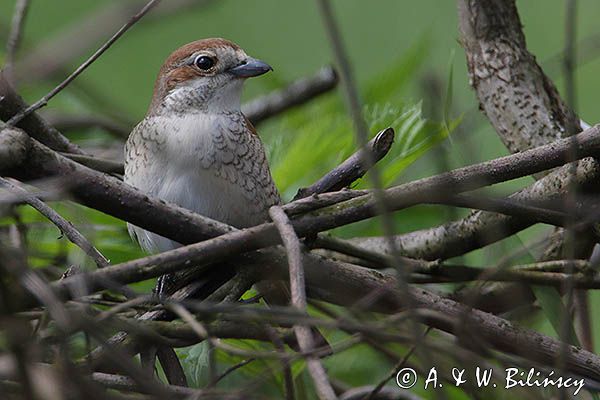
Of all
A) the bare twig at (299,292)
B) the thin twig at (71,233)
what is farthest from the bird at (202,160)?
the bare twig at (299,292)

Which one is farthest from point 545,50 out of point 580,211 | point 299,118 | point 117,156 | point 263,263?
point 263,263

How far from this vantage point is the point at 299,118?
2609 millimetres

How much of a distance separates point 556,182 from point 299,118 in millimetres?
1092

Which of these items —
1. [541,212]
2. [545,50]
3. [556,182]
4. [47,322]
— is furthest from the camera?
[545,50]

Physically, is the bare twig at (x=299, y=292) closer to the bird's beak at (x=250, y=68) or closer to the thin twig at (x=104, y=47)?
the thin twig at (x=104, y=47)

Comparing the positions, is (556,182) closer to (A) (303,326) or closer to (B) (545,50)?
(A) (303,326)

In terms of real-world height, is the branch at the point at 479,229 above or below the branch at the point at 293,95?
below

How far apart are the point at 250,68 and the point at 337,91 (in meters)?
0.48

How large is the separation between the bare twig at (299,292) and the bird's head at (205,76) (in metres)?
1.00

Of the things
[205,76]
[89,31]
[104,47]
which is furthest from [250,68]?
[89,31]

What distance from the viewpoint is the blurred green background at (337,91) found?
5.43 feet

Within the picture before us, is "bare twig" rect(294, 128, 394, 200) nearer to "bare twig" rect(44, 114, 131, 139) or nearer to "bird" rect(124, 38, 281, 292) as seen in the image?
"bird" rect(124, 38, 281, 292)

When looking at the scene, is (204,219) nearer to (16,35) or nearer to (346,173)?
(346,173)

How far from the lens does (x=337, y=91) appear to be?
272 centimetres
